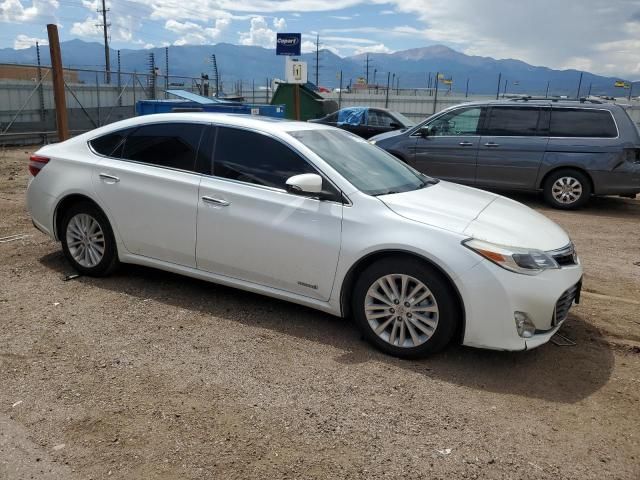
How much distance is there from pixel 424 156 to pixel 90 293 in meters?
7.15

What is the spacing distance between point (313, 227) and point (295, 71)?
903 cm

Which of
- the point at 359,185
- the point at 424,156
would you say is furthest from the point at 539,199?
the point at 359,185

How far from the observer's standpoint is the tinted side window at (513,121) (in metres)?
9.79

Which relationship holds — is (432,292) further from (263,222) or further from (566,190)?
(566,190)

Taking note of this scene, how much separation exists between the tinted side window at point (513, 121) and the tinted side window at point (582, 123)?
1.05ft

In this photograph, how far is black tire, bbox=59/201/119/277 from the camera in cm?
498

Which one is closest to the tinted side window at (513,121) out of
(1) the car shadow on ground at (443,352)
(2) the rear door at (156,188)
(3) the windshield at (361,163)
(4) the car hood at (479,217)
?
(3) the windshield at (361,163)

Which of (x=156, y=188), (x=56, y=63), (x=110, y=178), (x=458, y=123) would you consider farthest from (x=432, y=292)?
(x=56, y=63)

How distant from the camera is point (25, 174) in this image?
11.0 metres

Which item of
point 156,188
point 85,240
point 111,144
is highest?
point 111,144

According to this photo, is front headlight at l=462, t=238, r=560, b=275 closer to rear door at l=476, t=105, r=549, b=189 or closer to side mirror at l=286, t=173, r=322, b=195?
side mirror at l=286, t=173, r=322, b=195

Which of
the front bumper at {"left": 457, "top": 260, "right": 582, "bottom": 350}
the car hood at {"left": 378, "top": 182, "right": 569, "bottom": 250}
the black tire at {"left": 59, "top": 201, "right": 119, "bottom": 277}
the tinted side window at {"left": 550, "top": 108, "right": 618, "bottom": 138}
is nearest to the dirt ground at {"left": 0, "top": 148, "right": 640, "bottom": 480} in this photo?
the black tire at {"left": 59, "top": 201, "right": 119, "bottom": 277}

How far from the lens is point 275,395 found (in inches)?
133

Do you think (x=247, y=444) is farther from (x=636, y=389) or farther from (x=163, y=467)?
(x=636, y=389)
